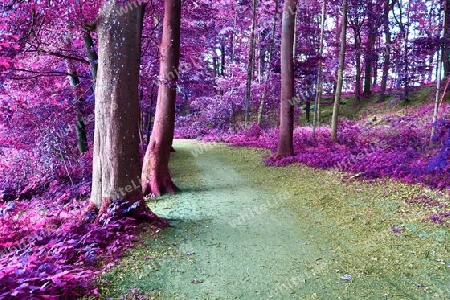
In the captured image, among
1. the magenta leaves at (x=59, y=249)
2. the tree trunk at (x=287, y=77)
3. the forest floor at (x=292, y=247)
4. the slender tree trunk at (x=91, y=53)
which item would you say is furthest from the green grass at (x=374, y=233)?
the slender tree trunk at (x=91, y=53)

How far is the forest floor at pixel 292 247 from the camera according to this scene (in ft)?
11.1

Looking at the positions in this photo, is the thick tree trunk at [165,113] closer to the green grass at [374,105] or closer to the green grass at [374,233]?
the green grass at [374,233]

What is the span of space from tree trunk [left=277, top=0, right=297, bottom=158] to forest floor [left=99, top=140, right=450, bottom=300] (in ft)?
10.1

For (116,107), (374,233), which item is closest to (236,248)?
(374,233)

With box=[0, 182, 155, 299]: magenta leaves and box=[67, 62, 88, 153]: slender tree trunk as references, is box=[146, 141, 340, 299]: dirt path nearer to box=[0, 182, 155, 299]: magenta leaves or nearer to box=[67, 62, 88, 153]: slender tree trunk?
box=[0, 182, 155, 299]: magenta leaves

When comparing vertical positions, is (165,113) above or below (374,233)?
above

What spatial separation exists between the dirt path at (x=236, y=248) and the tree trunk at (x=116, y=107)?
1.21 metres

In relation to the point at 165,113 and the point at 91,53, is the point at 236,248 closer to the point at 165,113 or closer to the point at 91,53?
the point at 165,113

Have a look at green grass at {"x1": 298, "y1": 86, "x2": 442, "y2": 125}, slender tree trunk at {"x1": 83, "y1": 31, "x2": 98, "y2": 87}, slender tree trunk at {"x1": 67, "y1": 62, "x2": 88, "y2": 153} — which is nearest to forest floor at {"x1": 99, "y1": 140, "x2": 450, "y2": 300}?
slender tree trunk at {"x1": 83, "y1": 31, "x2": 98, "y2": 87}

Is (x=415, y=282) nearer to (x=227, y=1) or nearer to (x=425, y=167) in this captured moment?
(x=425, y=167)

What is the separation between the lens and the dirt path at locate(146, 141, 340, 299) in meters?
3.41

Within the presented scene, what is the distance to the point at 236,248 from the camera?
4465 millimetres

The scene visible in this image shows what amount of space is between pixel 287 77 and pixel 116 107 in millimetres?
6978

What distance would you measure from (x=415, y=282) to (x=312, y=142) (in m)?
9.25
